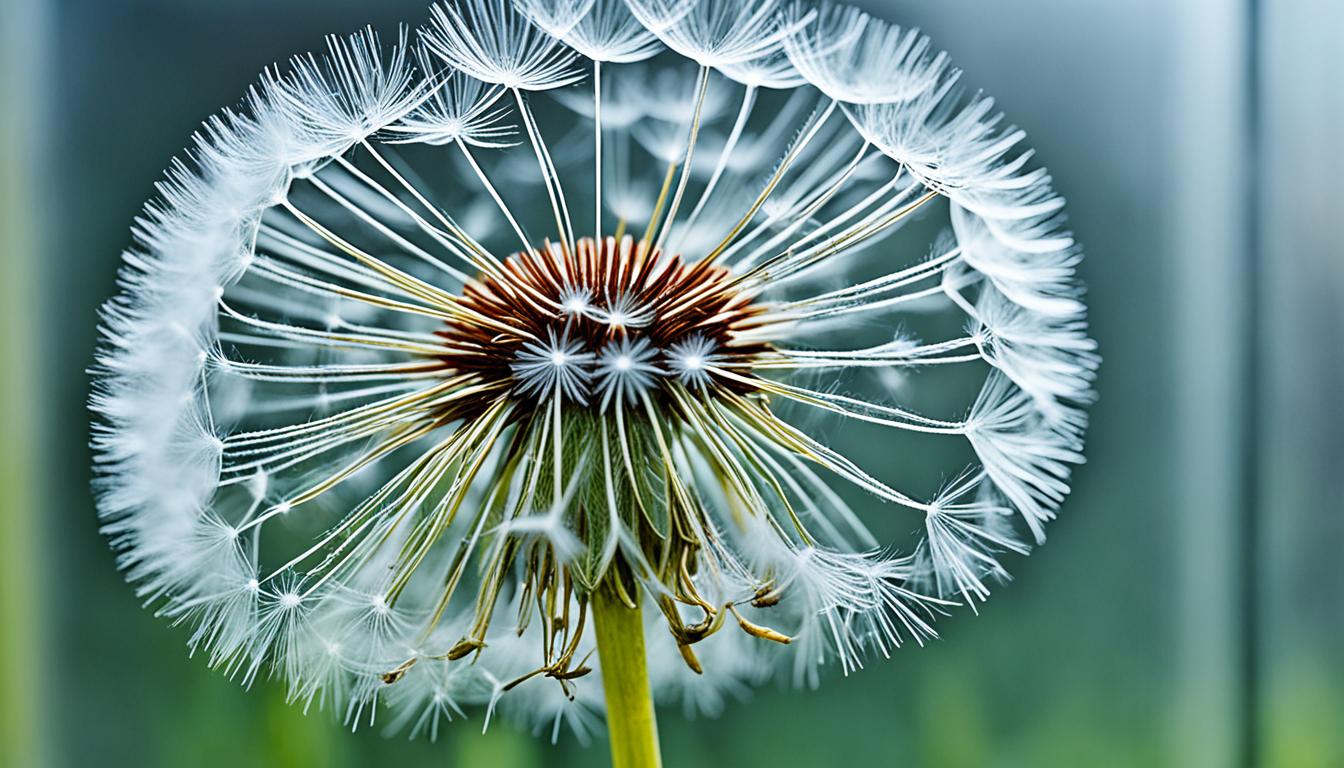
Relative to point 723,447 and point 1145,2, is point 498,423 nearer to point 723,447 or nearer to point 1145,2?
point 723,447

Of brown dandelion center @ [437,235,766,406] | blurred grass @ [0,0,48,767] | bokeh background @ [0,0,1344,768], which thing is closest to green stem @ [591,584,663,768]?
brown dandelion center @ [437,235,766,406]

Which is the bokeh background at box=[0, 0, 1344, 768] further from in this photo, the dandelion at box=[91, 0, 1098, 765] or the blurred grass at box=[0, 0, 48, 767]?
the dandelion at box=[91, 0, 1098, 765]

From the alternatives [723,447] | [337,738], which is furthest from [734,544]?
[337,738]

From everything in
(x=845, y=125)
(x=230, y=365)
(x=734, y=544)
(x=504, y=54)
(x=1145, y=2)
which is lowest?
(x=734, y=544)

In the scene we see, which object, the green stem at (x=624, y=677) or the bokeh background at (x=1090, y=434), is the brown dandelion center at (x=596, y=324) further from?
A: the bokeh background at (x=1090, y=434)

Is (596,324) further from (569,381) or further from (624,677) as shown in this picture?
(624,677)

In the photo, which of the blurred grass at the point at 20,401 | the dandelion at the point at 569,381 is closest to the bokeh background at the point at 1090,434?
the blurred grass at the point at 20,401

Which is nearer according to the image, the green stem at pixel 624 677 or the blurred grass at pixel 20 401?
the green stem at pixel 624 677
